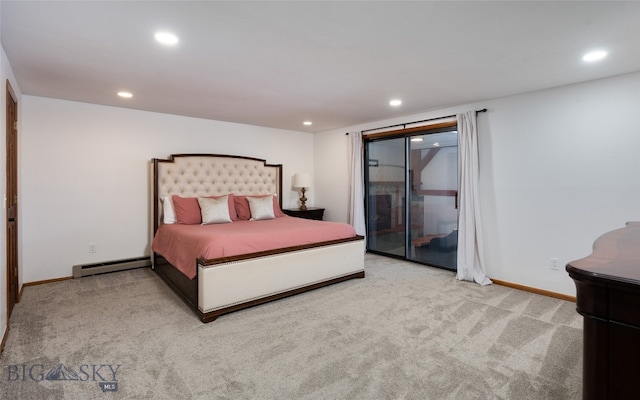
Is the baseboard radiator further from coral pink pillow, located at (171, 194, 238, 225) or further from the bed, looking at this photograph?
coral pink pillow, located at (171, 194, 238, 225)

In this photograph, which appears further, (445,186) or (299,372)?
(445,186)

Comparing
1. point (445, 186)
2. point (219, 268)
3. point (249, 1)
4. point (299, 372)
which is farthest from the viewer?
point (445, 186)

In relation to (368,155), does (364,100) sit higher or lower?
higher

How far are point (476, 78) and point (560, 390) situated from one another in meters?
2.63

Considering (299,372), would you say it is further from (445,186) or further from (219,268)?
(445,186)

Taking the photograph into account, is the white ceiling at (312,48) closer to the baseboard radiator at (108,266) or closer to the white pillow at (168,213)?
the white pillow at (168,213)

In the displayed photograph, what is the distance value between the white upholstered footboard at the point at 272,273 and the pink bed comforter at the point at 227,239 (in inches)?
4.7

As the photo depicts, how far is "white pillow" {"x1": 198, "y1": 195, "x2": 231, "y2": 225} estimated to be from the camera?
422 centimetres

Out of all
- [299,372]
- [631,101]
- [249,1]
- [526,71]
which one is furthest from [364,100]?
[299,372]

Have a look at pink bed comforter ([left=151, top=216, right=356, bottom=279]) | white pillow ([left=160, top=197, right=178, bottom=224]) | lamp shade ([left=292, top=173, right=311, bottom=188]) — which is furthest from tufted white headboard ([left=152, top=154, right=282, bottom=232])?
pink bed comforter ([left=151, top=216, right=356, bottom=279])

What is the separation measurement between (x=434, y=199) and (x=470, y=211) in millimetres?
740

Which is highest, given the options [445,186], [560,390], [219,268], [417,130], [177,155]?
[417,130]

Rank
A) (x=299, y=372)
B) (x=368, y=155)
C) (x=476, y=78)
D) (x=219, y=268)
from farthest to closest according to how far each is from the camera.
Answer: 1. (x=368, y=155)
2. (x=476, y=78)
3. (x=219, y=268)
4. (x=299, y=372)

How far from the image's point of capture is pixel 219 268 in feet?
9.37
